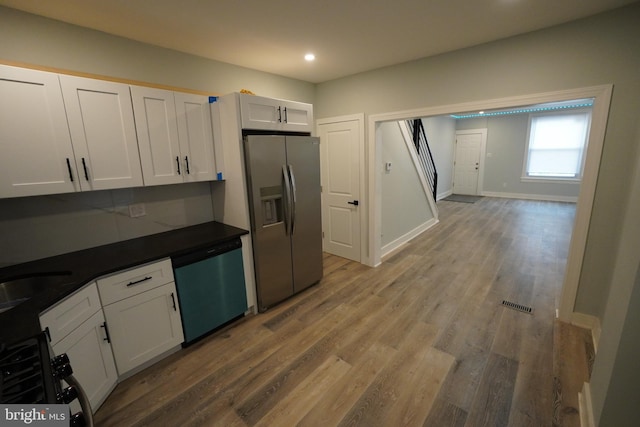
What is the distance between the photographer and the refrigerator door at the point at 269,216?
2.54m

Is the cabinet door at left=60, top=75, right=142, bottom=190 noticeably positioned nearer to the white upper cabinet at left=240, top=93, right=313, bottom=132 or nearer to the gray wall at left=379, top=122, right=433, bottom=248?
the white upper cabinet at left=240, top=93, right=313, bottom=132

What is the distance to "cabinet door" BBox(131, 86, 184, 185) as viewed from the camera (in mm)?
2174

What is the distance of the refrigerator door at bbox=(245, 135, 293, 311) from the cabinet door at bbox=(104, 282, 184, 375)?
32.5 inches

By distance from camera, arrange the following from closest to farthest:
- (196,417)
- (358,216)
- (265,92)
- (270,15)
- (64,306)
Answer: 1. (64,306)
2. (196,417)
3. (270,15)
4. (265,92)
5. (358,216)

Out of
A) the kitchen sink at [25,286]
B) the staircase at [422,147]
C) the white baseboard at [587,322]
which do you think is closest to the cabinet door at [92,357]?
the kitchen sink at [25,286]

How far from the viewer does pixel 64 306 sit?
154 cm

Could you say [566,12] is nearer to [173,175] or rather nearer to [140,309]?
[173,175]

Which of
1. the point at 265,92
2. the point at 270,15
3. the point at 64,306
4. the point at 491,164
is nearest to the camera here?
the point at 64,306

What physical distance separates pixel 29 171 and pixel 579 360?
4175mm

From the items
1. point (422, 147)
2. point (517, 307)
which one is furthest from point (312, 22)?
point (422, 147)

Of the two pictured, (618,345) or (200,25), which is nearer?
(618,345)

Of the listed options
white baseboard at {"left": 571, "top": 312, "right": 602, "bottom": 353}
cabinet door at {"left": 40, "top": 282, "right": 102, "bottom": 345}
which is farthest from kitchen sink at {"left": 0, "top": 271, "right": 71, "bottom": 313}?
white baseboard at {"left": 571, "top": 312, "right": 602, "bottom": 353}

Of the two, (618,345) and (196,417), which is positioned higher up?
(618,345)

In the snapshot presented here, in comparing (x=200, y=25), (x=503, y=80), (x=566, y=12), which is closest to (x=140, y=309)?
(x=200, y=25)
